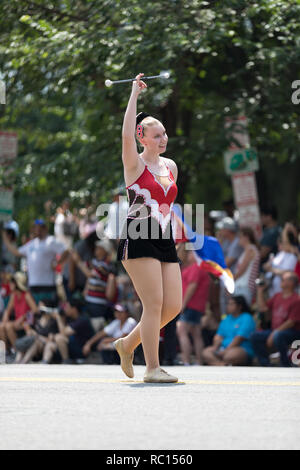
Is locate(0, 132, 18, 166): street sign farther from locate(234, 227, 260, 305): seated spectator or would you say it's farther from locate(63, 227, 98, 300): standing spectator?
locate(234, 227, 260, 305): seated spectator

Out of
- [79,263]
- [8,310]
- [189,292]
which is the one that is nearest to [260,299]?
[189,292]

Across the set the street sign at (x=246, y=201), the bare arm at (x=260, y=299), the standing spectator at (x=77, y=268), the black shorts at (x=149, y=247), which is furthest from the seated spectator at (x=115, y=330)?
the black shorts at (x=149, y=247)

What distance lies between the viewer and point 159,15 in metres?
14.2

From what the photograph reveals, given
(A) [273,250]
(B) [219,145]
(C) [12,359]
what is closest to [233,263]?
(A) [273,250]

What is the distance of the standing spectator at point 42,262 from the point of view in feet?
54.5

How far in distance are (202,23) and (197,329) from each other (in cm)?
414

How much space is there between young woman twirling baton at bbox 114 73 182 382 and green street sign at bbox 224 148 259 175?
7.44 metres

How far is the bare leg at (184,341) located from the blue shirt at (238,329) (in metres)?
0.48

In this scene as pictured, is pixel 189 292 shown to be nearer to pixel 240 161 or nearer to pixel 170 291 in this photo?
pixel 240 161

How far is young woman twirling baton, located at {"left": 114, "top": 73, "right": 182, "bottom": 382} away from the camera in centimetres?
802

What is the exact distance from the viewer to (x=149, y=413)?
19.8 ft

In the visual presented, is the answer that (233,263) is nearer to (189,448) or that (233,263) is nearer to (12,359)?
(12,359)

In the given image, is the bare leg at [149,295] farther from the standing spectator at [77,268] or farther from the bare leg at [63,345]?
the standing spectator at [77,268]

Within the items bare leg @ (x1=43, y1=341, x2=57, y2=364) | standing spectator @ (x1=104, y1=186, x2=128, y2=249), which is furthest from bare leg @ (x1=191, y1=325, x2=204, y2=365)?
bare leg @ (x1=43, y1=341, x2=57, y2=364)
